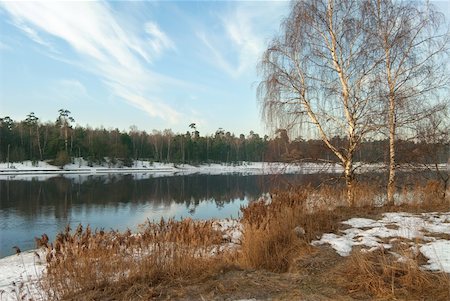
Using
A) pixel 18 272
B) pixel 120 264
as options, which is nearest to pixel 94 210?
pixel 18 272

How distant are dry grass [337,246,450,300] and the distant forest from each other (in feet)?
23.7

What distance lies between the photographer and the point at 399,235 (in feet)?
21.9

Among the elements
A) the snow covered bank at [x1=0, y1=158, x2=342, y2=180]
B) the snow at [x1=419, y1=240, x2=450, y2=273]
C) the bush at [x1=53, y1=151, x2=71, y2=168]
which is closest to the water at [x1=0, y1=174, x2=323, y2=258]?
the snow at [x1=419, y1=240, x2=450, y2=273]

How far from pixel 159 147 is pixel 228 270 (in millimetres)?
91510

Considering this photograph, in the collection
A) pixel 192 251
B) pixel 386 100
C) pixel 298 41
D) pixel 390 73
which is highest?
pixel 298 41

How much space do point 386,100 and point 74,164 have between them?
7347cm

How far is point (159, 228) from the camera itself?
6773 millimetres

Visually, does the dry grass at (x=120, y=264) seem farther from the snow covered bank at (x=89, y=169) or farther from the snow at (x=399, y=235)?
the snow covered bank at (x=89, y=169)

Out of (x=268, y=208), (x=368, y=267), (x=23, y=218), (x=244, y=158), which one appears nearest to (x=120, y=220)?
(x=23, y=218)

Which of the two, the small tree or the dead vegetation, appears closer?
the dead vegetation

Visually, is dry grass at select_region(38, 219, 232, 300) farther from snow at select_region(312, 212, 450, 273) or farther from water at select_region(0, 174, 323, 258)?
water at select_region(0, 174, 323, 258)

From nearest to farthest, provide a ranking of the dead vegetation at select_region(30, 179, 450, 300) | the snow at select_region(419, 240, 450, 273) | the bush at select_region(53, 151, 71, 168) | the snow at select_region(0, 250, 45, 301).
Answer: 1. the dead vegetation at select_region(30, 179, 450, 300)
2. the snow at select_region(419, 240, 450, 273)
3. the snow at select_region(0, 250, 45, 301)
4. the bush at select_region(53, 151, 71, 168)

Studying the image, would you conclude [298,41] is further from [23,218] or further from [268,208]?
[23,218]

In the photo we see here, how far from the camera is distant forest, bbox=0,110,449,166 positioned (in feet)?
39.0
